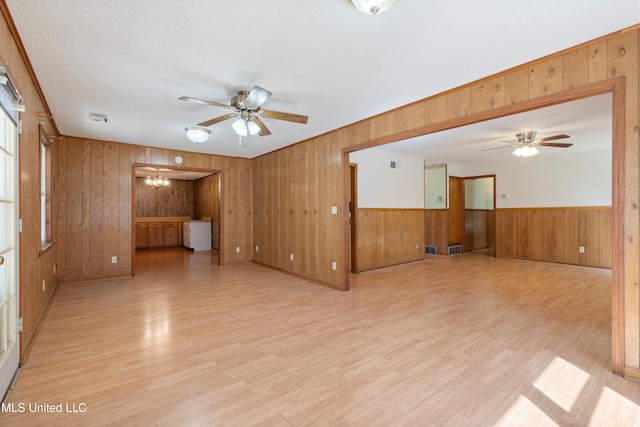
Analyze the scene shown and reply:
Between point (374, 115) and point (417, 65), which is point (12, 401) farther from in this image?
point (374, 115)

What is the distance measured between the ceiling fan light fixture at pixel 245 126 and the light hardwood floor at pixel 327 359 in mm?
2088

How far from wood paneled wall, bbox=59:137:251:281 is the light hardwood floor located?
0.88 m

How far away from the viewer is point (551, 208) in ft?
21.7

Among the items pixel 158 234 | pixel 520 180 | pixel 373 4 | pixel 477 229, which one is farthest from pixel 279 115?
pixel 158 234

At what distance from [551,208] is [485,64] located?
5.77 metres

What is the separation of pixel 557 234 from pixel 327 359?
673 centimetres

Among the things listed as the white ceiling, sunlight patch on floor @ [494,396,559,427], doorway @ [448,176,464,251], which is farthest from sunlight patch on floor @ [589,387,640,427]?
doorway @ [448,176,464,251]

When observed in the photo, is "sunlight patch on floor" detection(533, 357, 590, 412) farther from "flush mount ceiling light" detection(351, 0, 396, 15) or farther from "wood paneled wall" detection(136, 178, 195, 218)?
"wood paneled wall" detection(136, 178, 195, 218)

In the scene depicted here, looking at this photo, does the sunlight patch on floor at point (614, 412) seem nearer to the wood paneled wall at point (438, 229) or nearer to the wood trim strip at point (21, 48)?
the wood trim strip at point (21, 48)

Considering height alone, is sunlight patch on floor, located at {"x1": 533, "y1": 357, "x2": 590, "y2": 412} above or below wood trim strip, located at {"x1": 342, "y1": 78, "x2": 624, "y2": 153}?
below

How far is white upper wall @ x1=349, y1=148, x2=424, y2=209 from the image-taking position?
5828 millimetres

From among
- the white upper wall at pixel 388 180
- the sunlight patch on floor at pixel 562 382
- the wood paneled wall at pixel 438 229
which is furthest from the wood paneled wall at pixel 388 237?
the sunlight patch on floor at pixel 562 382

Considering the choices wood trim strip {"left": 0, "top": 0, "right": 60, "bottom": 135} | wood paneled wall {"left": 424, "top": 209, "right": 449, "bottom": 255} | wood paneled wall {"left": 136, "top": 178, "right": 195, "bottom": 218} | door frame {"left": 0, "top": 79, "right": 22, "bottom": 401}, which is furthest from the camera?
wood paneled wall {"left": 136, "top": 178, "right": 195, "bottom": 218}

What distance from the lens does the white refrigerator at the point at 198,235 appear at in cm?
867
